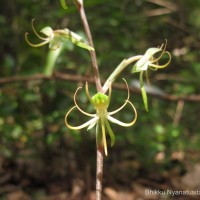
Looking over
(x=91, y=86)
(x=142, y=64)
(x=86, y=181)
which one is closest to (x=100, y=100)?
(x=142, y=64)

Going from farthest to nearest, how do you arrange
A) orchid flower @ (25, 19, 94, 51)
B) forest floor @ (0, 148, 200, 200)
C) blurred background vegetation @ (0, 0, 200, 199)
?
forest floor @ (0, 148, 200, 200), blurred background vegetation @ (0, 0, 200, 199), orchid flower @ (25, 19, 94, 51)

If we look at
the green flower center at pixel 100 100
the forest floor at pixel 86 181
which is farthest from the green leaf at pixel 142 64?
the forest floor at pixel 86 181

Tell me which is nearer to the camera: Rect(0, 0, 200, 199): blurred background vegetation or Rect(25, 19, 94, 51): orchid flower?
Rect(25, 19, 94, 51): orchid flower

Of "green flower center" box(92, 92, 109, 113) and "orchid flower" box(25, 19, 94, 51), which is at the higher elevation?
"orchid flower" box(25, 19, 94, 51)

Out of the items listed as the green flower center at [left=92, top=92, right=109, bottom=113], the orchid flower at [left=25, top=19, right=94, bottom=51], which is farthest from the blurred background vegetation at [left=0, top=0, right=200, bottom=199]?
the green flower center at [left=92, top=92, right=109, bottom=113]

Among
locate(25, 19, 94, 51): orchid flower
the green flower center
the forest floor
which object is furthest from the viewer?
the forest floor

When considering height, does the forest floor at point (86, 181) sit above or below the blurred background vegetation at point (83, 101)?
below

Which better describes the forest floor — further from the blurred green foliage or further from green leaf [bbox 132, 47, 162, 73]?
green leaf [bbox 132, 47, 162, 73]

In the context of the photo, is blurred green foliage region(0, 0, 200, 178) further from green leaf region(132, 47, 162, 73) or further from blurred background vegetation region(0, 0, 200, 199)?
green leaf region(132, 47, 162, 73)

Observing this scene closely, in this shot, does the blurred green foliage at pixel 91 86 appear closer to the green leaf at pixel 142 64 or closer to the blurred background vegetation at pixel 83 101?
the blurred background vegetation at pixel 83 101

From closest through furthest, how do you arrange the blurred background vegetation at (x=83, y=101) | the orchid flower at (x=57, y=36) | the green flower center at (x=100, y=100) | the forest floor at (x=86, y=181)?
the green flower center at (x=100, y=100) → the orchid flower at (x=57, y=36) → the blurred background vegetation at (x=83, y=101) → the forest floor at (x=86, y=181)
